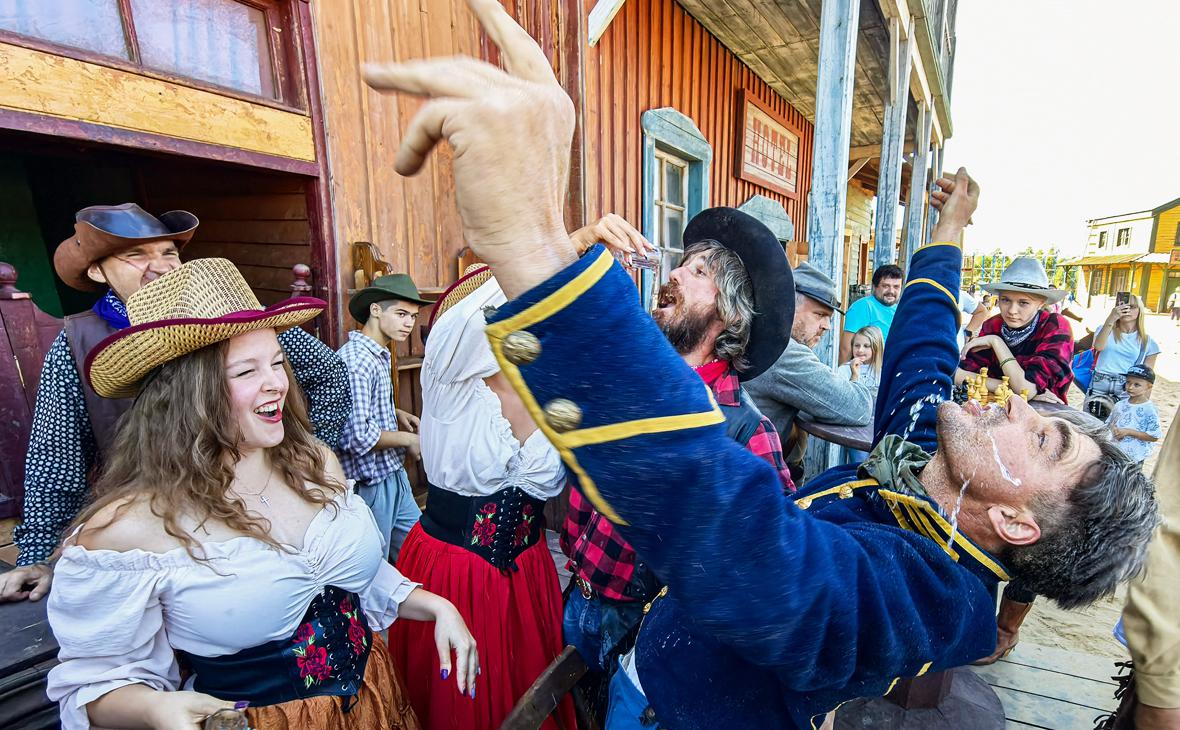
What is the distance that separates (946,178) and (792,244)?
23.4 feet

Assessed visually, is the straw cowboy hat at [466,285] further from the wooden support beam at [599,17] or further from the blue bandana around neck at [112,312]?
the wooden support beam at [599,17]

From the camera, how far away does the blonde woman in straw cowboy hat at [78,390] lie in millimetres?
1784

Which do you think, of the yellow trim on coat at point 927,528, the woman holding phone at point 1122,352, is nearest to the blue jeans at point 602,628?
the yellow trim on coat at point 927,528

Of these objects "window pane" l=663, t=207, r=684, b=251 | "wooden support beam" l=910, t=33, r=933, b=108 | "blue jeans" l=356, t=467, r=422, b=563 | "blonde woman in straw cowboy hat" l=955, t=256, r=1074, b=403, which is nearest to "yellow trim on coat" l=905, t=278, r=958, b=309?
"blonde woman in straw cowboy hat" l=955, t=256, r=1074, b=403

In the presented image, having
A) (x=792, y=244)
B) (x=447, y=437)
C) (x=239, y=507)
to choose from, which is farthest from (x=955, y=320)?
(x=792, y=244)

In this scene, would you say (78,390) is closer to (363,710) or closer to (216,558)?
(216,558)

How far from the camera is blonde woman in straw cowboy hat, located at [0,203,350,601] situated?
1784mm

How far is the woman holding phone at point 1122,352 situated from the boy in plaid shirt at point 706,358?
6.58 metres

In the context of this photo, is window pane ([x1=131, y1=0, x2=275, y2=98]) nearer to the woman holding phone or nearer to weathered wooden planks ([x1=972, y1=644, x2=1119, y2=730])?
weathered wooden planks ([x1=972, y1=644, x2=1119, y2=730])

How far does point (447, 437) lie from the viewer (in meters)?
Answer: 1.86

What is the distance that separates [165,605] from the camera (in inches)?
47.8

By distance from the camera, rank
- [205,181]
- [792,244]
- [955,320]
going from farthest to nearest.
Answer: [792,244]
[205,181]
[955,320]

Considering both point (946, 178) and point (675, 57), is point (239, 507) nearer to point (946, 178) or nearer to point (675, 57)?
point (946, 178)

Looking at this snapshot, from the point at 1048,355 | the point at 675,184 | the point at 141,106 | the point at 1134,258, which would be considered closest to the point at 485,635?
the point at 141,106
